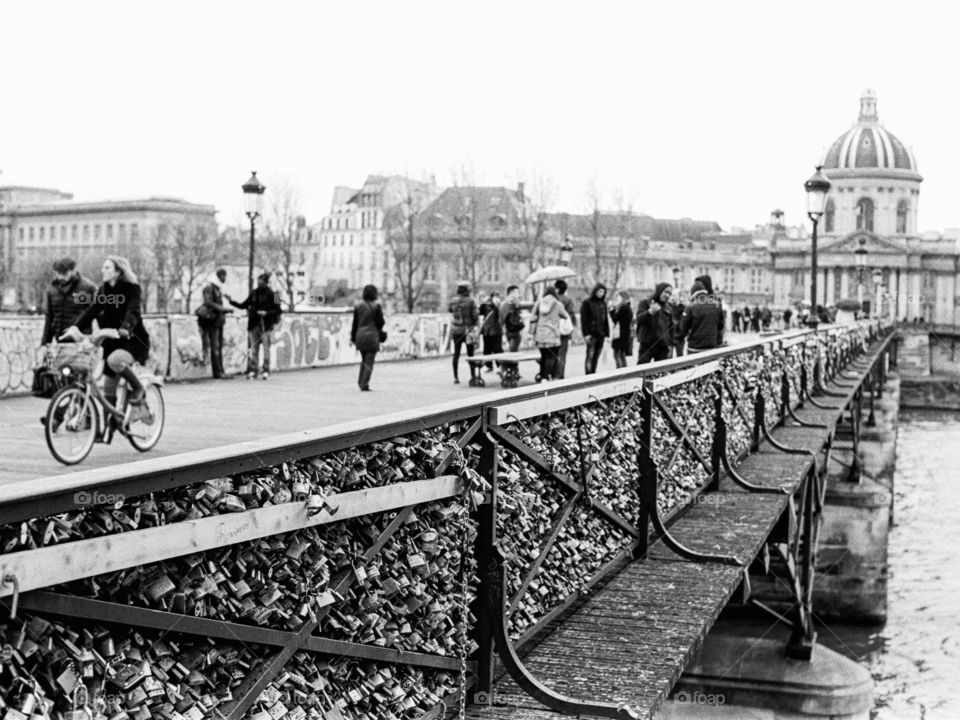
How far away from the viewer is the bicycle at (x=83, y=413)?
10.8 metres

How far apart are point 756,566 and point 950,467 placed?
38.3 meters

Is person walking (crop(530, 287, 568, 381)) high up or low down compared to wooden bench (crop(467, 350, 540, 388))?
up

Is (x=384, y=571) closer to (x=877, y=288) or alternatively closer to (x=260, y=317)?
(x=260, y=317)

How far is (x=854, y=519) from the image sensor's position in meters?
Result: 29.8

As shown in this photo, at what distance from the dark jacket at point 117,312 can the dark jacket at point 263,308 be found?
10816 millimetres

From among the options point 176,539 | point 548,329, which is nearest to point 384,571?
point 176,539

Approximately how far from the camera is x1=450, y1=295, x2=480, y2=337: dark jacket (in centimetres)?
2366

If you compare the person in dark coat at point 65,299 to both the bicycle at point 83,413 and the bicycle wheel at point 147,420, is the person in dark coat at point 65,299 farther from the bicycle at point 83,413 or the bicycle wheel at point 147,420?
the bicycle wheel at point 147,420

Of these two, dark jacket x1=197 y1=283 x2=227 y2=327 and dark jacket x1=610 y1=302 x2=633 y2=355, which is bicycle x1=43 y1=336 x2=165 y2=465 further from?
dark jacket x1=610 y1=302 x2=633 y2=355

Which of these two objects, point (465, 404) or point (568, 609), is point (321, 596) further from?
point (568, 609)

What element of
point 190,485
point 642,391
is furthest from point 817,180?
point 190,485

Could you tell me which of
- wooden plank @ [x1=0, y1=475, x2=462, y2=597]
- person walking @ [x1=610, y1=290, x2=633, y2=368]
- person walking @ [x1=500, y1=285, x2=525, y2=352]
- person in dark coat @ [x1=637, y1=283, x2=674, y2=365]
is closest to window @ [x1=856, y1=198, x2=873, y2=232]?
person walking @ [x1=500, y1=285, x2=525, y2=352]

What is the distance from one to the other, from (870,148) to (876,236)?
11051mm

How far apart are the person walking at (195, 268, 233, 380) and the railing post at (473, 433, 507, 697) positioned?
649 inches
